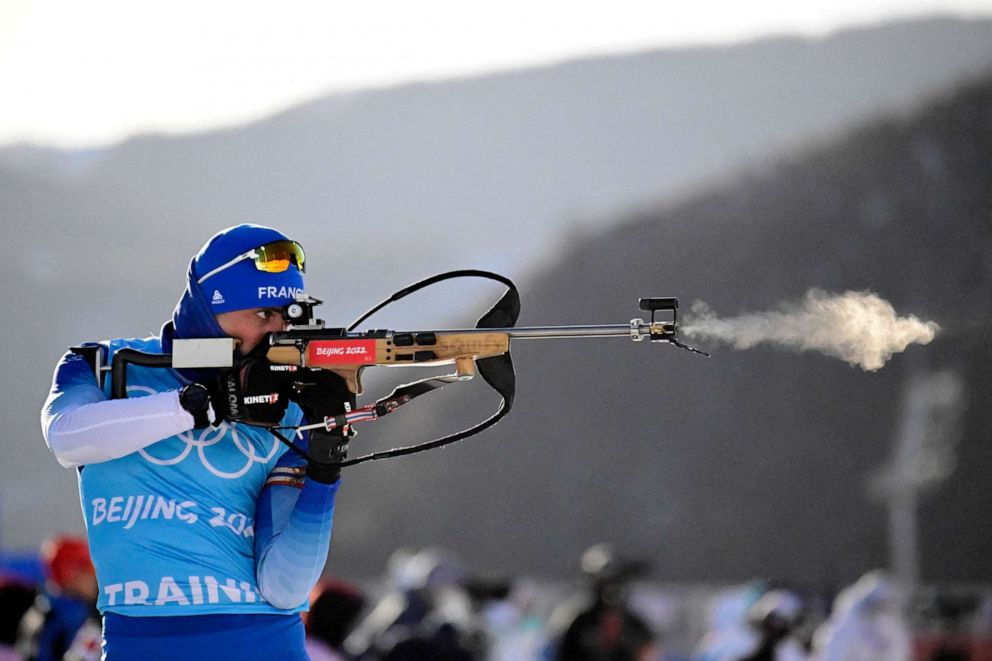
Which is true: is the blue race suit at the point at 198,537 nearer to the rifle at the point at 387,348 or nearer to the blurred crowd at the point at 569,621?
the rifle at the point at 387,348

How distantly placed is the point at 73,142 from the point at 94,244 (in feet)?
4.43

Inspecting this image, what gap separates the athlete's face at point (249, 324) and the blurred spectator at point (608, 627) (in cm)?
473

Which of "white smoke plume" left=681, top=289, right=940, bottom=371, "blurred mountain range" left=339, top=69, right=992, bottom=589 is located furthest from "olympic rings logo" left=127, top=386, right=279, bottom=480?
"blurred mountain range" left=339, top=69, right=992, bottom=589

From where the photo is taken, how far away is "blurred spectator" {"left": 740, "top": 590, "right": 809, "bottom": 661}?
25.2 feet

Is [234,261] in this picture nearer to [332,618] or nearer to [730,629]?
[332,618]

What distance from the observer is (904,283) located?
37.3 feet

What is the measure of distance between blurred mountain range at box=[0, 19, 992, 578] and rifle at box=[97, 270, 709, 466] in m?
8.85

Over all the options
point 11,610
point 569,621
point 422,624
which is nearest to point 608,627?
point 569,621

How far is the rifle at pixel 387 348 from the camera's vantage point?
2828 mm

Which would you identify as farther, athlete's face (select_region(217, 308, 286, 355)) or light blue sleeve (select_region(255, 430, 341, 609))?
athlete's face (select_region(217, 308, 286, 355))

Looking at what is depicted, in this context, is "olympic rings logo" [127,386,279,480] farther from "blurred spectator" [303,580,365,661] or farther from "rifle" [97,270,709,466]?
"blurred spectator" [303,580,365,661]

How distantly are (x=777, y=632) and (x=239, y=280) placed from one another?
5.67 metres

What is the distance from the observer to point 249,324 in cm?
294

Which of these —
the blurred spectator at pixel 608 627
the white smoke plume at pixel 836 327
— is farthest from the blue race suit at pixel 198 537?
the blurred spectator at pixel 608 627
